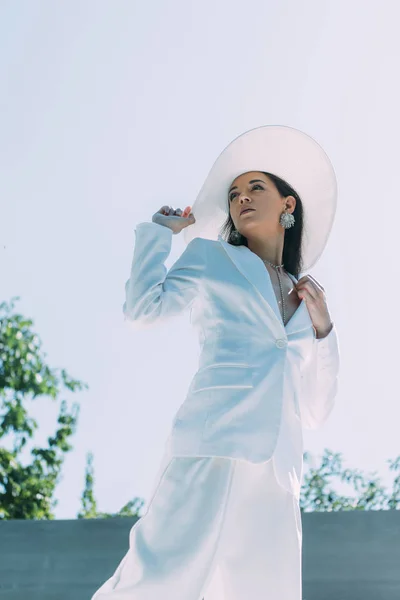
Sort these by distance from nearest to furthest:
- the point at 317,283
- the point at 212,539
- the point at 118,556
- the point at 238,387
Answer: the point at 212,539
the point at 238,387
the point at 317,283
the point at 118,556

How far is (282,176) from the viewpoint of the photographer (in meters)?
2.62

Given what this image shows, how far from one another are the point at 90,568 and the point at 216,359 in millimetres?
1269

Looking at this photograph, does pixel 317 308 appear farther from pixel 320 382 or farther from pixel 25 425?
pixel 25 425

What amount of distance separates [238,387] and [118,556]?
1.28 m

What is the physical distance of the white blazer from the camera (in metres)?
2.08

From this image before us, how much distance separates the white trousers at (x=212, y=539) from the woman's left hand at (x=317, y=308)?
17.7 inches

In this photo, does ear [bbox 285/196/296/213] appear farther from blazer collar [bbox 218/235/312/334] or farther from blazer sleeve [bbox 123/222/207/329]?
blazer sleeve [bbox 123/222/207/329]

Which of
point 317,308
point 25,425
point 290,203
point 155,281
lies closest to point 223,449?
point 155,281

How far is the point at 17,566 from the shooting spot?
3160 mm

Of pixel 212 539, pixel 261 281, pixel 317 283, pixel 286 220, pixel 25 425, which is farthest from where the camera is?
pixel 25 425

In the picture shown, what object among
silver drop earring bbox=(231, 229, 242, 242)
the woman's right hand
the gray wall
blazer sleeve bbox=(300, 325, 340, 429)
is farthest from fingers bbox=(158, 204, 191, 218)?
the gray wall

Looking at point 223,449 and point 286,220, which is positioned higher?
point 286,220

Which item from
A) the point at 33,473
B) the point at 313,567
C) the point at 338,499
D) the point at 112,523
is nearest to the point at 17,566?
the point at 112,523

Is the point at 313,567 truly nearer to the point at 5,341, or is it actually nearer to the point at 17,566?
the point at 17,566
